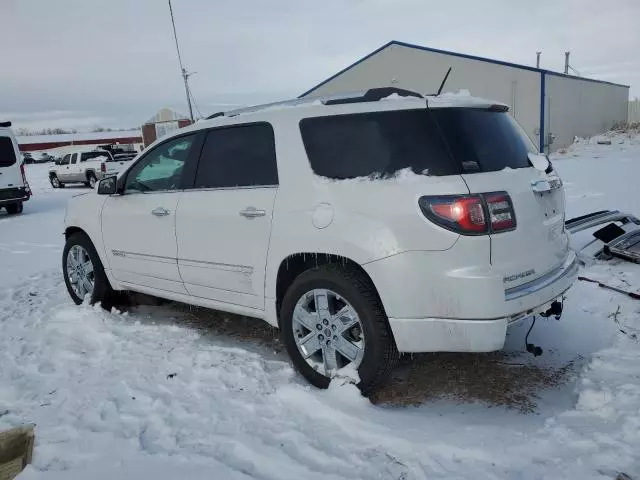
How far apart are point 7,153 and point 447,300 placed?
13.8m

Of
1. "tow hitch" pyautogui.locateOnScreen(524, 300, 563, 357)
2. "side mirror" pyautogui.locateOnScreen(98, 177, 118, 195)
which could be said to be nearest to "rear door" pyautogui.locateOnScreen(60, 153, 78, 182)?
"side mirror" pyautogui.locateOnScreen(98, 177, 118, 195)

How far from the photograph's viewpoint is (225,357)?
392cm

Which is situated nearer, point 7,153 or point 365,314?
point 365,314

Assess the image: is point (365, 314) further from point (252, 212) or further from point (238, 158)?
point (238, 158)

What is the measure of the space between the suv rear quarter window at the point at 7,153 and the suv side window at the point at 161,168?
1076 centimetres

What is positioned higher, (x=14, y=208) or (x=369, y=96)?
(x=369, y=96)

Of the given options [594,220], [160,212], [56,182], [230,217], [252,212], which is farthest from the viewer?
[56,182]

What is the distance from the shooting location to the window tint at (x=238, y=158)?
365 centimetres

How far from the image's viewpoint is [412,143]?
3.07 meters

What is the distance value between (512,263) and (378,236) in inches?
29.8

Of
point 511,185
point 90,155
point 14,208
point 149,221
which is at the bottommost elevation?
point 14,208

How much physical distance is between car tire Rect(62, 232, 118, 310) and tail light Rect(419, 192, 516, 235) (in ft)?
11.4

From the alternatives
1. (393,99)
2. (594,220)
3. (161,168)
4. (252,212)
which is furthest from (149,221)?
(594,220)

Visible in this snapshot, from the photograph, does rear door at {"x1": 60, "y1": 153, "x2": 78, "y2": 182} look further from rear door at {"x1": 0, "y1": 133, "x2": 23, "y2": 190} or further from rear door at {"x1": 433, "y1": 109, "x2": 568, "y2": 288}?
rear door at {"x1": 433, "y1": 109, "x2": 568, "y2": 288}
